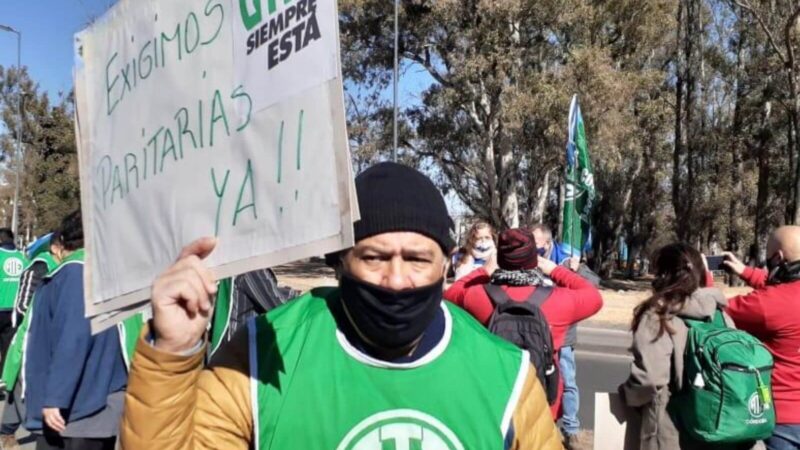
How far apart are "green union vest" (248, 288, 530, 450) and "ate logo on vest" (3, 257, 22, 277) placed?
23.4 feet

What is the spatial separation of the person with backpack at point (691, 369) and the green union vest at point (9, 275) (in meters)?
6.34

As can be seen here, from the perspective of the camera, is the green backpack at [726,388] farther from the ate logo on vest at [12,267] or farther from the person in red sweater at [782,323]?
the ate logo on vest at [12,267]

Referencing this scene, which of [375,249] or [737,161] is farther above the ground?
Answer: [737,161]

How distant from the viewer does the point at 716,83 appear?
30.4 m

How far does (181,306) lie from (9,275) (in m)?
7.42

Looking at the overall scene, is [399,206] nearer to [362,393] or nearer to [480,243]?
[362,393]

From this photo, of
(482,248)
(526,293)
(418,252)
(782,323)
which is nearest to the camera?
(418,252)

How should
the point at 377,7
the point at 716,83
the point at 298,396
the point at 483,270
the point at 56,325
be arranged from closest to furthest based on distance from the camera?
the point at 298,396, the point at 56,325, the point at 483,270, the point at 377,7, the point at 716,83

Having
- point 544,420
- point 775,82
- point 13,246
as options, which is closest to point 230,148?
point 544,420

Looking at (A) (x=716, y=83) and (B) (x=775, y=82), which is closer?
(B) (x=775, y=82)

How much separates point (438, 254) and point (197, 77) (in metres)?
0.66

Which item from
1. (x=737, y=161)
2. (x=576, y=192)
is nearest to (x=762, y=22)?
(x=737, y=161)

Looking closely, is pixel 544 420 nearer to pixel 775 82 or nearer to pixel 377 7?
pixel 377 7

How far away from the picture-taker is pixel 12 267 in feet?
26.1
